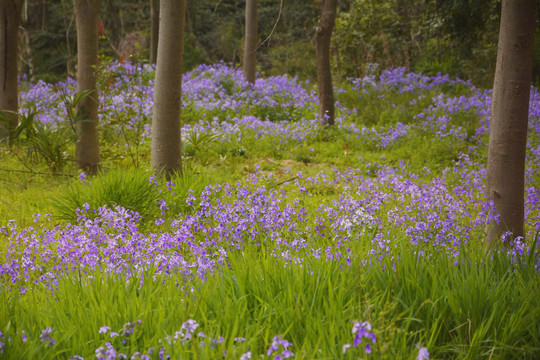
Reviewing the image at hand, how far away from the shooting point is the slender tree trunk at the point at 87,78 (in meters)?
7.20

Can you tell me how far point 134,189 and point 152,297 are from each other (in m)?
2.91

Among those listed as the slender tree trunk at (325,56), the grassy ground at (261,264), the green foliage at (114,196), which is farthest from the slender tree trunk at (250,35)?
the green foliage at (114,196)

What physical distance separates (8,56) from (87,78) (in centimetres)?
217

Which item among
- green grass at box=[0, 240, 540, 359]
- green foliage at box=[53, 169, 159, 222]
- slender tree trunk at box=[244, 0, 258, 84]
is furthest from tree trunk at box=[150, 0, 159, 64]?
green grass at box=[0, 240, 540, 359]

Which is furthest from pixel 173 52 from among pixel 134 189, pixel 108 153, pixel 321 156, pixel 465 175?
pixel 465 175

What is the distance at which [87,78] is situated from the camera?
24.4 feet

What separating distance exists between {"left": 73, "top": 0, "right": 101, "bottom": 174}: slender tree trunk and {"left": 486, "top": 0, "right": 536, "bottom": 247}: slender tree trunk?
563cm

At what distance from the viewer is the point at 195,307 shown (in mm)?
2617

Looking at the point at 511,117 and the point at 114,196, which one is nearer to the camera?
the point at 511,117

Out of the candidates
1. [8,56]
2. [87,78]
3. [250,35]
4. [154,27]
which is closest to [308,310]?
[87,78]

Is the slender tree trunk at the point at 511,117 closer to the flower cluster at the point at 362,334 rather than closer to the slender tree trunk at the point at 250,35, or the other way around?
the flower cluster at the point at 362,334

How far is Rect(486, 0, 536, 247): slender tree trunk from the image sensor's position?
398 cm

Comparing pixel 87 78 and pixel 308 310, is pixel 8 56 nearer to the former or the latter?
pixel 87 78

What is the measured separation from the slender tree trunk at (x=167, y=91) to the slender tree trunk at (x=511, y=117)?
397 cm
